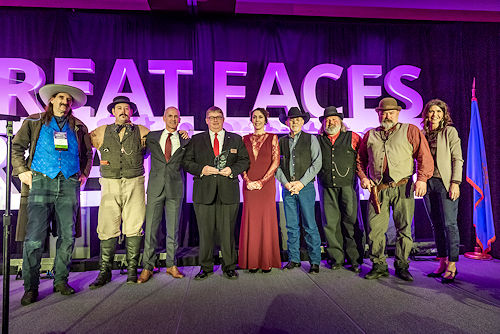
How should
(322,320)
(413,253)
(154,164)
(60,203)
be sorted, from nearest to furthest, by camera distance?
(322,320) → (60,203) → (154,164) → (413,253)

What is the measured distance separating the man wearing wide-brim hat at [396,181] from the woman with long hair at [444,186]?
0.55 feet

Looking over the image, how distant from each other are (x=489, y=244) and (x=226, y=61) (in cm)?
471

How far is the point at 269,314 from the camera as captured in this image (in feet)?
7.50

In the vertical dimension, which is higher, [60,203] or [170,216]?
[60,203]

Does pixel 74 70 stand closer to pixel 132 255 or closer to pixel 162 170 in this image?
pixel 162 170

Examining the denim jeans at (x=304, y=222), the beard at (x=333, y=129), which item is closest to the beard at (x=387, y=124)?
the beard at (x=333, y=129)

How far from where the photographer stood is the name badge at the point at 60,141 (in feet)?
8.88

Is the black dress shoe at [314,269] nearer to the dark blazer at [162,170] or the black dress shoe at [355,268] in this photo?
the black dress shoe at [355,268]

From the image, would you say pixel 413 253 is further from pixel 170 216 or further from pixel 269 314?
pixel 170 216

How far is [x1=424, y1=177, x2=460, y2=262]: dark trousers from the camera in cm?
300

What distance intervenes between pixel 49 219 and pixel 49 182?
0.37m

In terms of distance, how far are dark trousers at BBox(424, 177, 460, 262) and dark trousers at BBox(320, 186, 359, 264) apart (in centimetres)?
81

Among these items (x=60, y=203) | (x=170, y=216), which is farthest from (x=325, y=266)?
(x=60, y=203)

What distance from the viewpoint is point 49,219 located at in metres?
2.75
